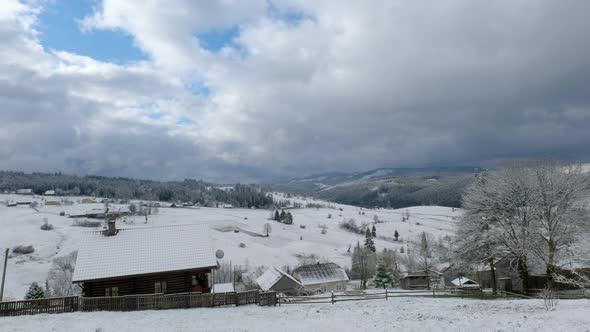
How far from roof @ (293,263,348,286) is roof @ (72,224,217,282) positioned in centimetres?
4822

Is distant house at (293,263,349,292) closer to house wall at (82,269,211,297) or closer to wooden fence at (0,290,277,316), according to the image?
house wall at (82,269,211,297)

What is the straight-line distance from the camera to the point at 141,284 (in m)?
32.1

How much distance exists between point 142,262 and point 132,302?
593 cm

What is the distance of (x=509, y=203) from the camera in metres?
35.1

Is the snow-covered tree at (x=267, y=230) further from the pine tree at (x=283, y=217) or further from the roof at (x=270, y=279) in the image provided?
the roof at (x=270, y=279)

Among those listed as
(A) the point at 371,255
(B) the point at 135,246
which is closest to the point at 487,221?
(B) the point at 135,246

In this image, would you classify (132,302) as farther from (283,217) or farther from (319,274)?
(283,217)

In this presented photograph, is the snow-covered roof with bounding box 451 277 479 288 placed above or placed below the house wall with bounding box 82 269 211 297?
below

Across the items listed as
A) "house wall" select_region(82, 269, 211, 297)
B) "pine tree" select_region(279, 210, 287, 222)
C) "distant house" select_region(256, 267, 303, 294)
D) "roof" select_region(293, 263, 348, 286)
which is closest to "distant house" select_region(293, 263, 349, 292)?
"roof" select_region(293, 263, 348, 286)

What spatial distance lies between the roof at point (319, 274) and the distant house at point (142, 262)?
47.0 metres

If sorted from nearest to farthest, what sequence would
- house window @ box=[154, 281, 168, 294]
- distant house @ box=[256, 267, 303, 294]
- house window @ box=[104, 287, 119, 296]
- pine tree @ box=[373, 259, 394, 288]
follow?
house window @ box=[104, 287, 119, 296], house window @ box=[154, 281, 168, 294], distant house @ box=[256, 267, 303, 294], pine tree @ box=[373, 259, 394, 288]

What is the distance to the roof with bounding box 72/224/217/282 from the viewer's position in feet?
103

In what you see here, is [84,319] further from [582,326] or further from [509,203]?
[509,203]

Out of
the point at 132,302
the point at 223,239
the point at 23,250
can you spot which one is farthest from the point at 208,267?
the point at 223,239
